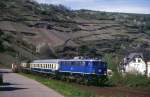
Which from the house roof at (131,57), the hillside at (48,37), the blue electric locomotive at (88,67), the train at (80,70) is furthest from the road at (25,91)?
the hillside at (48,37)

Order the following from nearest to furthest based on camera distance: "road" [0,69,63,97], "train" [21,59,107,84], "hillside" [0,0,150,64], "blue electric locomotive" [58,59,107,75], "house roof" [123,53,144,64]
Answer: "road" [0,69,63,97] → "blue electric locomotive" [58,59,107,75] → "train" [21,59,107,84] → "house roof" [123,53,144,64] → "hillside" [0,0,150,64]

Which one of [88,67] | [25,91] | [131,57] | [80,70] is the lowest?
[25,91]

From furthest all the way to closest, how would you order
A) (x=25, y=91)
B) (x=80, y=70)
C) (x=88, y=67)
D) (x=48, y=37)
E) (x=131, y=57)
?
(x=48, y=37), (x=131, y=57), (x=80, y=70), (x=88, y=67), (x=25, y=91)

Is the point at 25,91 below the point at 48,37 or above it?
below

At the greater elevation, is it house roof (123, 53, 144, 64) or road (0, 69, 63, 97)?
house roof (123, 53, 144, 64)

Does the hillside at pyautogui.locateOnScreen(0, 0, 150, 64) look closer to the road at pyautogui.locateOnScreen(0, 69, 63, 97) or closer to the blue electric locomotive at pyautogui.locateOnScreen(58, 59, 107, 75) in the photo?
the blue electric locomotive at pyautogui.locateOnScreen(58, 59, 107, 75)

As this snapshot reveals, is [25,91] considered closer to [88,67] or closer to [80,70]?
[88,67]

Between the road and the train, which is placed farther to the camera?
the train

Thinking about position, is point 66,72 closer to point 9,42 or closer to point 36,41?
point 9,42

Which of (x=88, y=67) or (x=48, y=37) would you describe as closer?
(x=88, y=67)

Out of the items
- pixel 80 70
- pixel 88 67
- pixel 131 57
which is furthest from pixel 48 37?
pixel 88 67

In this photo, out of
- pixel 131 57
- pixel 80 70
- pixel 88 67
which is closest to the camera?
pixel 88 67

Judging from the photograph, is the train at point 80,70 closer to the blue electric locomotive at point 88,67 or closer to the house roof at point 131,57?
the blue electric locomotive at point 88,67

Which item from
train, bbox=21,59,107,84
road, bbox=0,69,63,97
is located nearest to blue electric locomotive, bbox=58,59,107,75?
train, bbox=21,59,107,84
